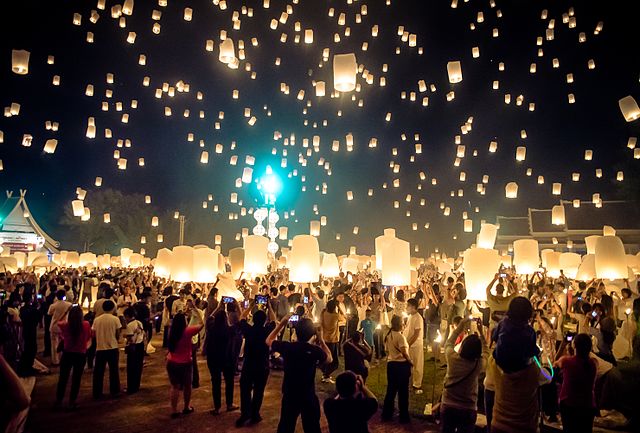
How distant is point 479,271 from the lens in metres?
6.66

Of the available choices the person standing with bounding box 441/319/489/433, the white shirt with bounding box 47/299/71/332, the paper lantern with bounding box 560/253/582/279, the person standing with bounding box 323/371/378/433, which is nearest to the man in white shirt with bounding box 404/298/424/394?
the person standing with bounding box 441/319/489/433

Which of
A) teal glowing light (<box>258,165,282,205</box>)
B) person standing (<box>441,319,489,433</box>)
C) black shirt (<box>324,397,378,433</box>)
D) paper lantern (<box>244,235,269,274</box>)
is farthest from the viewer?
teal glowing light (<box>258,165,282,205</box>)

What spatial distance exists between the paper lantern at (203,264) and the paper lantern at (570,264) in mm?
12960

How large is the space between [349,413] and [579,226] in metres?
42.3

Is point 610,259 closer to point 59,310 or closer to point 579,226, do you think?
point 59,310

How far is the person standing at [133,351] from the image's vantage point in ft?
24.5

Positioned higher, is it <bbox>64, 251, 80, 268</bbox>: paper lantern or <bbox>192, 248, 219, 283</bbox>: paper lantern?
<bbox>64, 251, 80, 268</bbox>: paper lantern

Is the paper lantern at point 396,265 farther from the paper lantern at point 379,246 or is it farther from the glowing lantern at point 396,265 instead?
the paper lantern at point 379,246

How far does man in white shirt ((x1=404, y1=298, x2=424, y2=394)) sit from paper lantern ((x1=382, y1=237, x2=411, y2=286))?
1316 millimetres

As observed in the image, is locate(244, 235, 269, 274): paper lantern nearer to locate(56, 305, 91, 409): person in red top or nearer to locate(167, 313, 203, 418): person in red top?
locate(167, 313, 203, 418): person in red top

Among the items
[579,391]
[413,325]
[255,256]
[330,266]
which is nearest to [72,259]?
[330,266]

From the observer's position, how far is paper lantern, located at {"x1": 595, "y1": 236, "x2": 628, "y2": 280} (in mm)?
9242

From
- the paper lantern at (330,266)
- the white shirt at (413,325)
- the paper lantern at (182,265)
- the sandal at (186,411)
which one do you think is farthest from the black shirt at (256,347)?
the paper lantern at (330,266)

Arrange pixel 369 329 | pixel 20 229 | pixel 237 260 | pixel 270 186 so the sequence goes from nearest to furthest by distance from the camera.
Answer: pixel 369 329 → pixel 237 260 → pixel 270 186 → pixel 20 229
